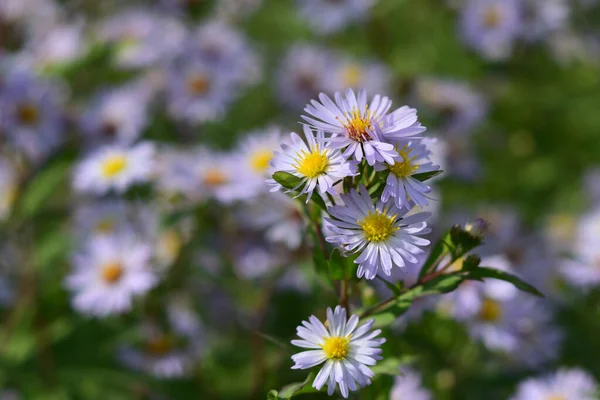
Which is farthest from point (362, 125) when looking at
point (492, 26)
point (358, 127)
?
point (492, 26)

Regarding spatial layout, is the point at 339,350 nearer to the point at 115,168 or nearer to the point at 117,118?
the point at 115,168

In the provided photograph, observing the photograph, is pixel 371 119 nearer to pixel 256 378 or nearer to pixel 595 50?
pixel 256 378

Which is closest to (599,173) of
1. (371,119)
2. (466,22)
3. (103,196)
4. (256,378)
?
(466,22)

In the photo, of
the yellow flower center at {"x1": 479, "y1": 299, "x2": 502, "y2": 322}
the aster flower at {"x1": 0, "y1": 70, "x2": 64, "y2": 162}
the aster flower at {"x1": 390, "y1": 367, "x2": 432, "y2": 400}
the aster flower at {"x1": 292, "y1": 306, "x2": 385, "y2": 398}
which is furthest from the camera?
the aster flower at {"x1": 0, "y1": 70, "x2": 64, "y2": 162}

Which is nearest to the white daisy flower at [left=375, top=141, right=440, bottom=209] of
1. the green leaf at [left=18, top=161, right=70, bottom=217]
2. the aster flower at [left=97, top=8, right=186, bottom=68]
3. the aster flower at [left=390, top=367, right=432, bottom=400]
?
the aster flower at [left=390, top=367, right=432, bottom=400]

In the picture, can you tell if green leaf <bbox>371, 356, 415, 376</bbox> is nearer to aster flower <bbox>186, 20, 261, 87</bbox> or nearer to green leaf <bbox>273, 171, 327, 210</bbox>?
green leaf <bbox>273, 171, 327, 210</bbox>

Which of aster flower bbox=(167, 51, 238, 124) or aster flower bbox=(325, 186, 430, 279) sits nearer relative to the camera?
aster flower bbox=(325, 186, 430, 279)

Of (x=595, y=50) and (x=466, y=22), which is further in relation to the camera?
(x=595, y=50)
